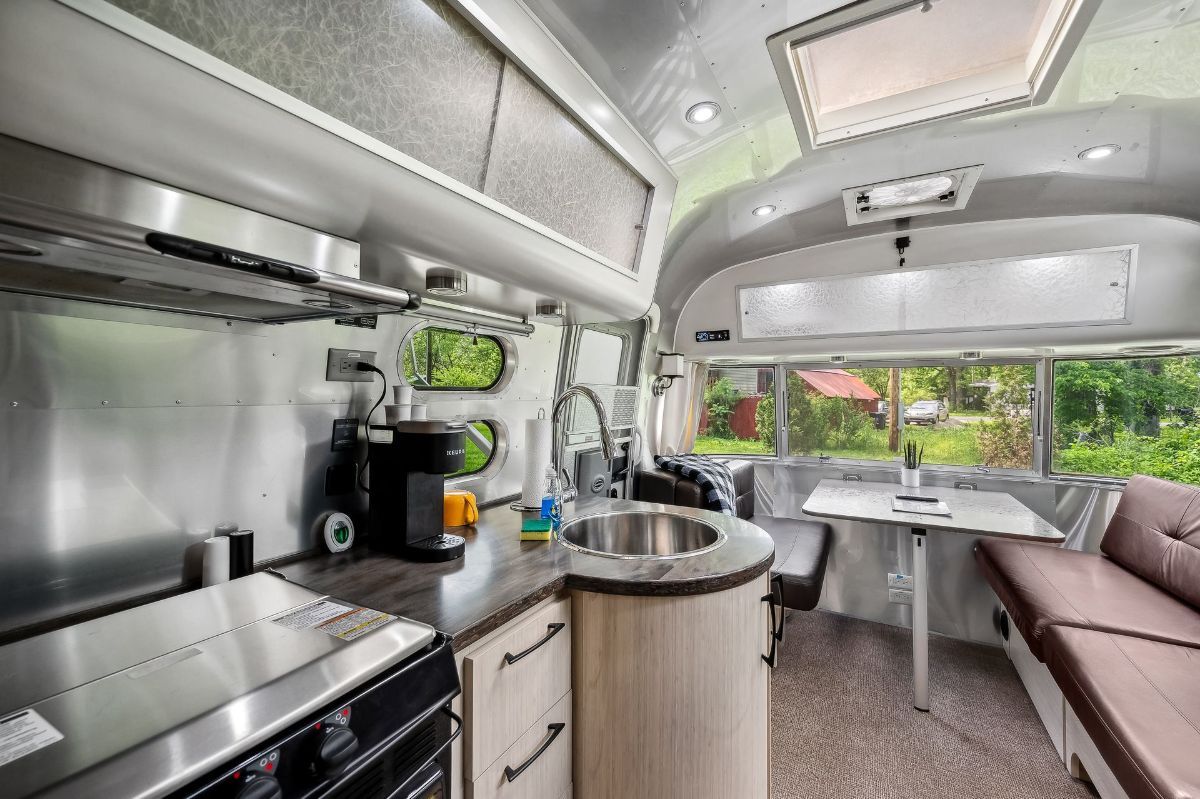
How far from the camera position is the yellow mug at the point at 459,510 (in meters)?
1.73

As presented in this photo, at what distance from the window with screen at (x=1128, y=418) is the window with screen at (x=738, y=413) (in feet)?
5.83

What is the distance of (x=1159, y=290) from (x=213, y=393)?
4069 millimetres

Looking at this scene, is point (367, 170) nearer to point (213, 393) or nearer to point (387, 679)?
point (213, 393)

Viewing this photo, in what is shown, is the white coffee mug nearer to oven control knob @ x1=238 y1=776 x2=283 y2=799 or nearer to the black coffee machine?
the black coffee machine

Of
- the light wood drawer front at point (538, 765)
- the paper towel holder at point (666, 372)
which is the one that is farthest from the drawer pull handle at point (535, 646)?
the paper towel holder at point (666, 372)

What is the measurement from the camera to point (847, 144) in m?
1.75

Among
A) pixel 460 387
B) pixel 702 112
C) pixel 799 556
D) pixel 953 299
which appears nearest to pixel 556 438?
pixel 460 387

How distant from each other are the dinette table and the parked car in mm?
626

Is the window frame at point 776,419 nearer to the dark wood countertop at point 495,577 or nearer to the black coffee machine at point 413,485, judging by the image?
the dark wood countertop at point 495,577

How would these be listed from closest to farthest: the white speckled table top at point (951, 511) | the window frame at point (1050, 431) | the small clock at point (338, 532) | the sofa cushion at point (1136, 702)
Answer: the sofa cushion at point (1136, 702)
the small clock at point (338, 532)
the white speckled table top at point (951, 511)
the window frame at point (1050, 431)

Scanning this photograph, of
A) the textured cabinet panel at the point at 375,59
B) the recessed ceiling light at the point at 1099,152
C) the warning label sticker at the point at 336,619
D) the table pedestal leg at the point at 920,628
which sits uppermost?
the recessed ceiling light at the point at 1099,152

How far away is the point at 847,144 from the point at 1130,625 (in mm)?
2097

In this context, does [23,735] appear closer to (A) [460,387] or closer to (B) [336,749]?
(B) [336,749]

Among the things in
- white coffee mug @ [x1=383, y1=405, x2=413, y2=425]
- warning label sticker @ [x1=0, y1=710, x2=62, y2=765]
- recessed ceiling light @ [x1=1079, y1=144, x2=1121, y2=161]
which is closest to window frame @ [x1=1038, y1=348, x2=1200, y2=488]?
recessed ceiling light @ [x1=1079, y1=144, x2=1121, y2=161]
